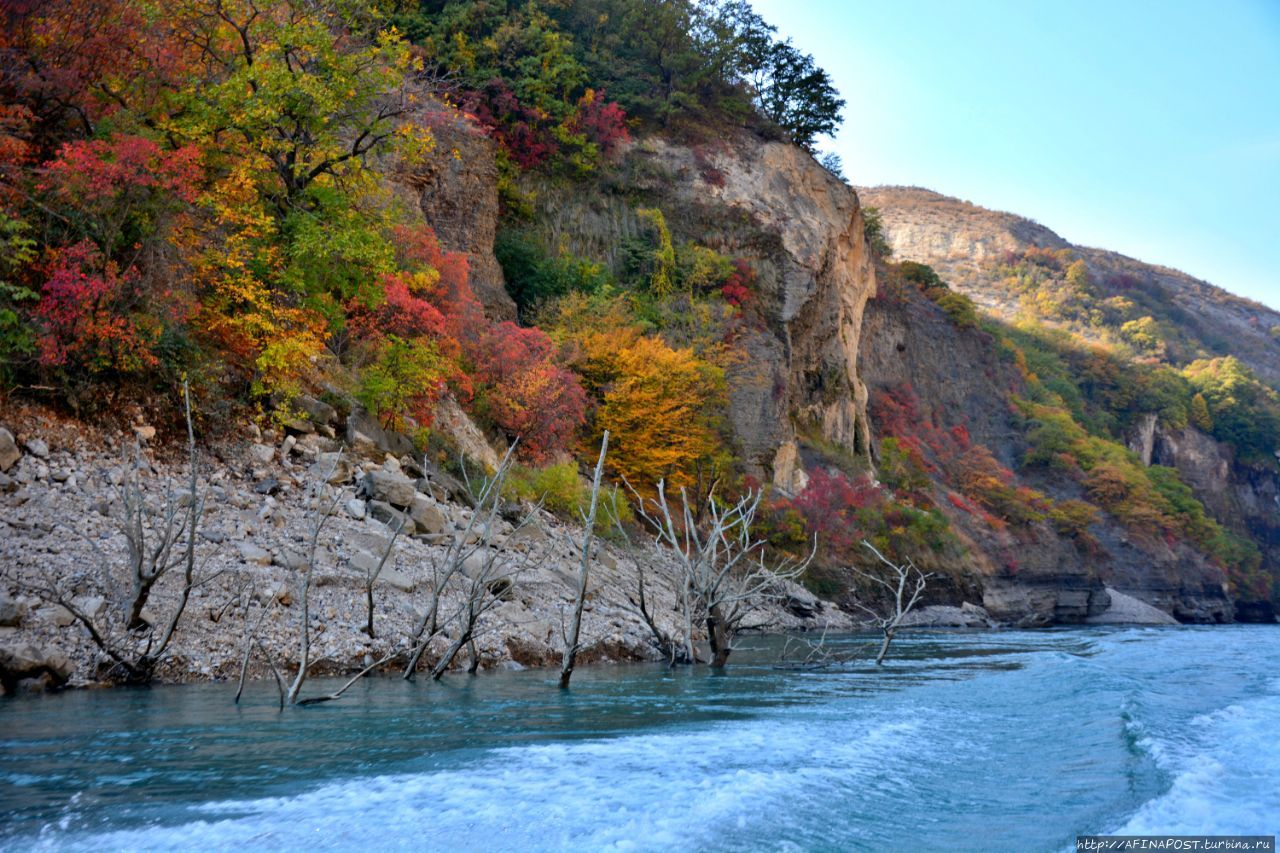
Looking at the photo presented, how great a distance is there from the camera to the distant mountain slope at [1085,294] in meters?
103

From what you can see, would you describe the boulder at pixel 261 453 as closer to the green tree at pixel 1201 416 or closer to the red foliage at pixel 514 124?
the red foliage at pixel 514 124

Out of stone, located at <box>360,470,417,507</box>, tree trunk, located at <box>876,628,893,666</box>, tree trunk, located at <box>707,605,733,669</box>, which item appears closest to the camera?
tree trunk, located at <box>707,605,733,669</box>

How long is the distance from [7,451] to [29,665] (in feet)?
14.0

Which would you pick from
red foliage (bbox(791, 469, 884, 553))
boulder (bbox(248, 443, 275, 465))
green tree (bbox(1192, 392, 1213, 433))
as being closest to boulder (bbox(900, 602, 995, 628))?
red foliage (bbox(791, 469, 884, 553))

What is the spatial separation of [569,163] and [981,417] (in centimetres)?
4289

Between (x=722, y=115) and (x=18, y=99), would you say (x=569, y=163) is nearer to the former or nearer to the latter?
(x=722, y=115)

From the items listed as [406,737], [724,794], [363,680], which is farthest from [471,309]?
[724,794]

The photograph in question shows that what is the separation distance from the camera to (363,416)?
68.9 feet

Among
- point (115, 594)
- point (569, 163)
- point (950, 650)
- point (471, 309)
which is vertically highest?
point (569, 163)

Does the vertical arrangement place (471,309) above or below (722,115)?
below

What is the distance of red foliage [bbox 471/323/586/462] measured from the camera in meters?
27.5

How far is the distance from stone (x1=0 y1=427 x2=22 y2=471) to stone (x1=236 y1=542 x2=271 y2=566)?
338 cm

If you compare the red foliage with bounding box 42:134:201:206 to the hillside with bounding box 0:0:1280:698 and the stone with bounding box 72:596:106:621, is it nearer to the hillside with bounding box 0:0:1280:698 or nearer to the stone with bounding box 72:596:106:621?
the hillside with bounding box 0:0:1280:698

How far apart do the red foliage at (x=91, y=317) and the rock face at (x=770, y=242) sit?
25707mm
